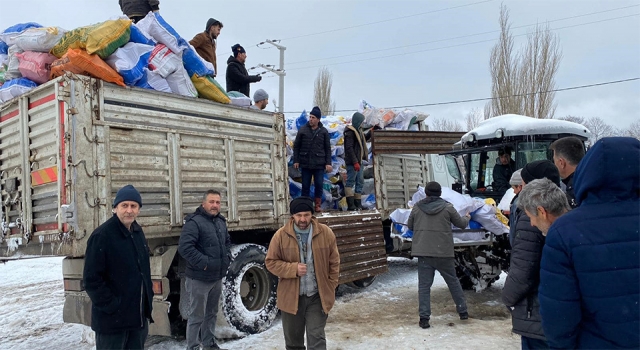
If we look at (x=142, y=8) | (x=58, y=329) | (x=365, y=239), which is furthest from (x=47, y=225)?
(x=365, y=239)

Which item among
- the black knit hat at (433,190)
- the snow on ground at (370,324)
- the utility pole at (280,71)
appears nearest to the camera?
the snow on ground at (370,324)

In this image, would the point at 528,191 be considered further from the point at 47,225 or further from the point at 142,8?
the point at 142,8

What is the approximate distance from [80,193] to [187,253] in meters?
1.11

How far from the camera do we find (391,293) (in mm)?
7617

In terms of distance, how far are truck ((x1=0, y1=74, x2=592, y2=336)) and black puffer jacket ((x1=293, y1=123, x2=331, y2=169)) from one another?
82 centimetres

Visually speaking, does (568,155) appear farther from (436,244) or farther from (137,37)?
(137,37)

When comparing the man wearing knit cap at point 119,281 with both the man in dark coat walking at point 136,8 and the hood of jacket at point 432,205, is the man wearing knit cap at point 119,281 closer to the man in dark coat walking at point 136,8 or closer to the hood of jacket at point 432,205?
the hood of jacket at point 432,205

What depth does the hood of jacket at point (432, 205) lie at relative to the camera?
5.73 metres

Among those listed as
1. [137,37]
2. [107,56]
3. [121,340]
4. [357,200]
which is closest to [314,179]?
[357,200]

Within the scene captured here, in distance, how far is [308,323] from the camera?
12.6 ft

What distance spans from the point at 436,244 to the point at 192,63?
142 inches

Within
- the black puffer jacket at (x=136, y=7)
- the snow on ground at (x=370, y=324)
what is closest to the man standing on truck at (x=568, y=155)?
the snow on ground at (x=370, y=324)

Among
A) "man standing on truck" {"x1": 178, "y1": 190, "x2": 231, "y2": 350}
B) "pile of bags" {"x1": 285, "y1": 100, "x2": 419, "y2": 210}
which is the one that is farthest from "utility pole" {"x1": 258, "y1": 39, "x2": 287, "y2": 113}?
"man standing on truck" {"x1": 178, "y1": 190, "x2": 231, "y2": 350}

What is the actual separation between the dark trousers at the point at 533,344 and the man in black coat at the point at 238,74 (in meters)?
5.64
